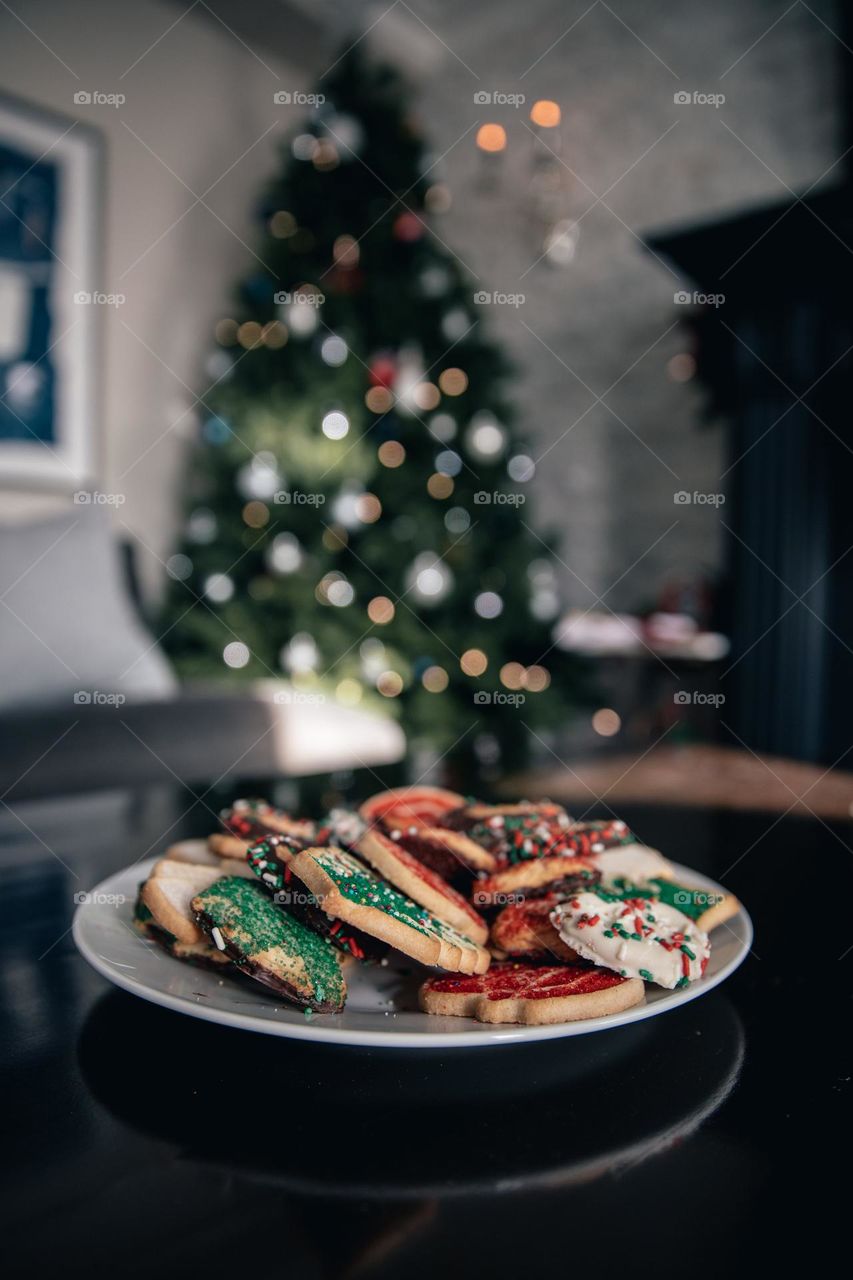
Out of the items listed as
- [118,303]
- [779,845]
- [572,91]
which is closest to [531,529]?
[118,303]

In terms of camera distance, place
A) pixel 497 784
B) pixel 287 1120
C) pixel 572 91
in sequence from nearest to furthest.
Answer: pixel 287 1120, pixel 497 784, pixel 572 91

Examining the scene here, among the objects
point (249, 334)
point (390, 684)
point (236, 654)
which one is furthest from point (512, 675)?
point (249, 334)

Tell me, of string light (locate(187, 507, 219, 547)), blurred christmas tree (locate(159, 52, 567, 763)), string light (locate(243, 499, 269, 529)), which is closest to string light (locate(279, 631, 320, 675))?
blurred christmas tree (locate(159, 52, 567, 763))

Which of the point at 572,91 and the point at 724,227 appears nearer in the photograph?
the point at 724,227

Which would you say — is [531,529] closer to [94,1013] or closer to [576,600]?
[576,600]

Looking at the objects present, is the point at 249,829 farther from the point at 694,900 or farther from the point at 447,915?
the point at 694,900

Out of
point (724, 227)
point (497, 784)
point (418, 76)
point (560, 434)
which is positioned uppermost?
point (418, 76)
